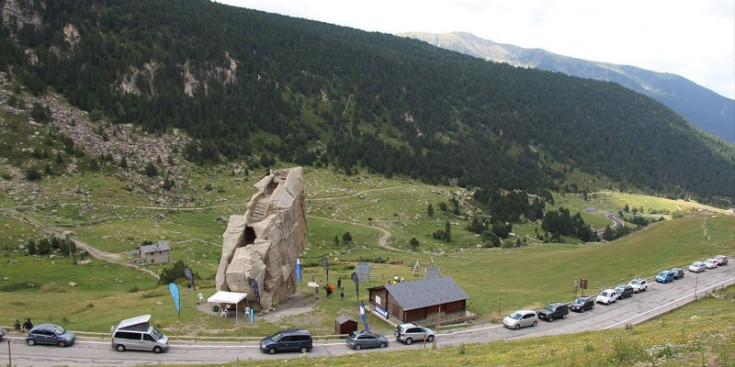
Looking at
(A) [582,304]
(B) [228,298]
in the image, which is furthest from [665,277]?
(B) [228,298]

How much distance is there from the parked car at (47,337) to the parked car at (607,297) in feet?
154

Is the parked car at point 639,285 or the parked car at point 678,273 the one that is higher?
the parked car at point 678,273

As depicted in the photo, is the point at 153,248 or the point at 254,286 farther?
the point at 153,248

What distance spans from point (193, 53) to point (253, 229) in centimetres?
14902

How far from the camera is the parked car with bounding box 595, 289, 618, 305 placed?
176ft

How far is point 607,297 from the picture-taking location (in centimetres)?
5391

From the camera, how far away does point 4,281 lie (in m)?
60.2

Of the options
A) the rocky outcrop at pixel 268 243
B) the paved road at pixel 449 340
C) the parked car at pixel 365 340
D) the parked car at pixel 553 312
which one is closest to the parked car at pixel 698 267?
the paved road at pixel 449 340

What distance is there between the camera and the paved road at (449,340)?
34.8m

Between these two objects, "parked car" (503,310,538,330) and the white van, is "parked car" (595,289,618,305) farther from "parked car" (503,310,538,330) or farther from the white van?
the white van

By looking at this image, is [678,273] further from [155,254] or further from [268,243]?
[155,254]

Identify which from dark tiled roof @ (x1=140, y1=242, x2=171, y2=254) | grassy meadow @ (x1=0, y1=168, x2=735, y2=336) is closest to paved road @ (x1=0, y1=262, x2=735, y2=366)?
grassy meadow @ (x1=0, y1=168, x2=735, y2=336)

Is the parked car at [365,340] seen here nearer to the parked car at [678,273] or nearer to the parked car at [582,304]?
the parked car at [582,304]

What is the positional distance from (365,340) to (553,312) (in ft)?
63.1
